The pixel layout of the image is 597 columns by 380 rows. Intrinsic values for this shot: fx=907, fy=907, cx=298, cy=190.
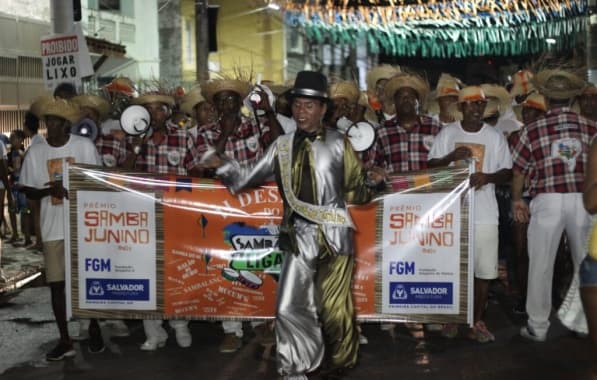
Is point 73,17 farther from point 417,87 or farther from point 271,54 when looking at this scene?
point 271,54

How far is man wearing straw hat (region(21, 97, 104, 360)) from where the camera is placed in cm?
710

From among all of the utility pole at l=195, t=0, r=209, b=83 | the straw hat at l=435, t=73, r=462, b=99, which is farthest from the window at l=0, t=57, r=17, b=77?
the straw hat at l=435, t=73, r=462, b=99

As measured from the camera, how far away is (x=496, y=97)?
9.14 m

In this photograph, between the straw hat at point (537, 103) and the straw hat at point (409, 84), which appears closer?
the straw hat at point (409, 84)

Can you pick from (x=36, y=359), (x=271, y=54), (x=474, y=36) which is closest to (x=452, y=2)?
(x=474, y=36)

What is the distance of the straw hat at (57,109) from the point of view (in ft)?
23.1

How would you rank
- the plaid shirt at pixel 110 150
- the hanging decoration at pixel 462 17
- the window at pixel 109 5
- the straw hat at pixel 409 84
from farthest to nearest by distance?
1. the window at pixel 109 5
2. the hanging decoration at pixel 462 17
3. the plaid shirt at pixel 110 150
4. the straw hat at pixel 409 84

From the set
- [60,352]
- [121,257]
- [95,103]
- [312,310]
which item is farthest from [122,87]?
[312,310]

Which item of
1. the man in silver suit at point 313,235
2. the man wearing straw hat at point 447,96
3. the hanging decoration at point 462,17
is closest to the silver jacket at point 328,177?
the man in silver suit at point 313,235

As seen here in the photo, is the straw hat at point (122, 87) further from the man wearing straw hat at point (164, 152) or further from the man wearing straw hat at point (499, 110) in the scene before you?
the man wearing straw hat at point (499, 110)

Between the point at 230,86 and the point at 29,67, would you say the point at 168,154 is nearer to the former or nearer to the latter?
the point at 230,86

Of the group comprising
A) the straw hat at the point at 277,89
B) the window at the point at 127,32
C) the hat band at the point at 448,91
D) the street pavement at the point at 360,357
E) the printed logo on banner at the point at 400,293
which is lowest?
the street pavement at the point at 360,357

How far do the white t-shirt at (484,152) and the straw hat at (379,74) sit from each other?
7.58ft

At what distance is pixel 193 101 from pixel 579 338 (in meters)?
4.36
